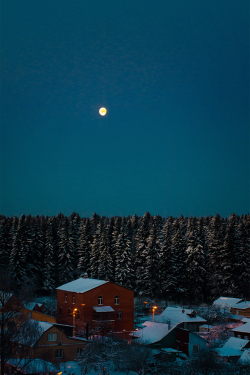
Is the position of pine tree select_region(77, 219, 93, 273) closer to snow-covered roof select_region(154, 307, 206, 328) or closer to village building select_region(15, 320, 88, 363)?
snow-covered roof select_region(154, 307, 206, 328)

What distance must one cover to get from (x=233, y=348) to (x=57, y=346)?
18556 millimetres

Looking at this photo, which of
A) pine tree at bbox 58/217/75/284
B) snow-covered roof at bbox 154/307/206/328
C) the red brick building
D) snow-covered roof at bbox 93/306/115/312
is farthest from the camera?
pine tree at bbox 58/217/75/284

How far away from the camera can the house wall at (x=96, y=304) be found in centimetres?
5044

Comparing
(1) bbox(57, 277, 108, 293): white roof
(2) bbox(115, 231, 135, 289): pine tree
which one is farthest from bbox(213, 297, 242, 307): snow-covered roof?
(1) bbox(57, 277, 108, 293): white roof

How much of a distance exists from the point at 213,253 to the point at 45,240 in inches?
1274

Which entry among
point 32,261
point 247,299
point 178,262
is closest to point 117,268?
point 178,262

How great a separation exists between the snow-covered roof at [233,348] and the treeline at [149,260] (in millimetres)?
22166

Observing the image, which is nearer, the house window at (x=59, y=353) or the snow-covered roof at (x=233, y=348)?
the house window at (x=59, y=353)

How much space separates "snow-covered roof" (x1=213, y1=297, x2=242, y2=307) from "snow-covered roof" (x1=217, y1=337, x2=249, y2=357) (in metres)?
16.3

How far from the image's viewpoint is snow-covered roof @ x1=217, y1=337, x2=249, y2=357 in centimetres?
4122

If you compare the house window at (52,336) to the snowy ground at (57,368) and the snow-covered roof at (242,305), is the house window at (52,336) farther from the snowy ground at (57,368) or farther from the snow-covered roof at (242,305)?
the snow-covered roof at (242,305)

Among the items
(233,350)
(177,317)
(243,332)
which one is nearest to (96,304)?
(177,317)

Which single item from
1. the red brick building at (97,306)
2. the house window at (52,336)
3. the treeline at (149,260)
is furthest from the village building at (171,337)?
the treeline at (149,260)

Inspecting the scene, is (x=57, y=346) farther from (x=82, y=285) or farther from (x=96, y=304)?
(x=82, y=285)
